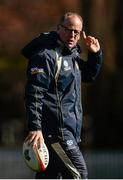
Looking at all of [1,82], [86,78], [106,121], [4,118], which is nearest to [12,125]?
[4,118]

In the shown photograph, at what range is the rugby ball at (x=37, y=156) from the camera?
7445mm

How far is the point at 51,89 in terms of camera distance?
7566 millimetres

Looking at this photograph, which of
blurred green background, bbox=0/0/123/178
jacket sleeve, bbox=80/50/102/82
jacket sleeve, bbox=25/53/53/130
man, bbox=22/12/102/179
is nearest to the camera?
jacket sleeve, bbox=25/53/53/130

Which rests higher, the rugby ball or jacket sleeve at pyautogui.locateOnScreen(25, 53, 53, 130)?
jacket sleeve at pyautogui.locateOnScreen(25, 53, 53, 130)

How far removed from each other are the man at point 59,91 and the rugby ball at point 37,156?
11 centimetres

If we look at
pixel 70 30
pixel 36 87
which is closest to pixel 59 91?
pixel 36 87

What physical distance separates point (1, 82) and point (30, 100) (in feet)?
61.6

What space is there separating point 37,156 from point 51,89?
1.93 feet

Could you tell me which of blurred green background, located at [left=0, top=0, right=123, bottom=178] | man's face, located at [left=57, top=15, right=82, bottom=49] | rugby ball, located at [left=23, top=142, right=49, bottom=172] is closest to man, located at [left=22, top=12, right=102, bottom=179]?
man's face, located at [left=57, top=15, right=82, bottom=49]

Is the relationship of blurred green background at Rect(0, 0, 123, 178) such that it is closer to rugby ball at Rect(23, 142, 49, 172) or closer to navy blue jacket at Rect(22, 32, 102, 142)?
navy blue jacket at Rect(22, 32, 102, 142)

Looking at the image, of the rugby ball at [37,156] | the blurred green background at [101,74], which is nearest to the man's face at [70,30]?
the rugby ball at [37,156]

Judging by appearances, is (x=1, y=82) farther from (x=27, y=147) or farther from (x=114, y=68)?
(x=27, y=147)

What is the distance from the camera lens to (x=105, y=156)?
778 inches

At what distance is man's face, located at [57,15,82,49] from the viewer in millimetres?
7582
